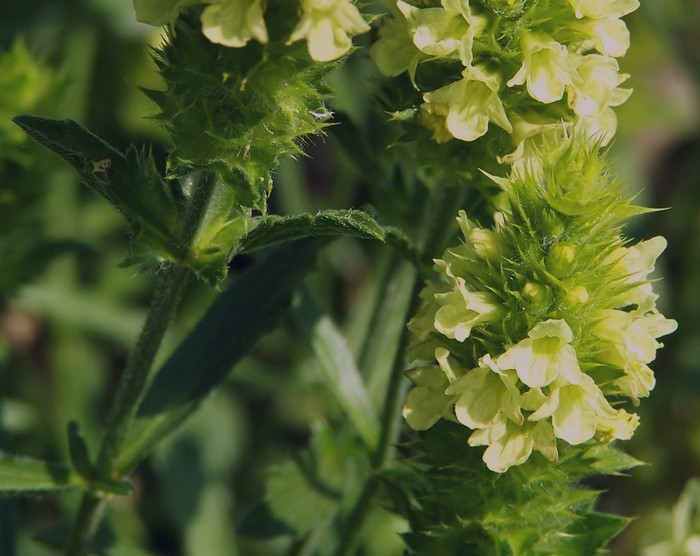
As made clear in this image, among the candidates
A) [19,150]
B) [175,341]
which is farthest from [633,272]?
[175,341]

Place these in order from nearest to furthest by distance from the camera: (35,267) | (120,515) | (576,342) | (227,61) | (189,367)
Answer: (227,61) → (576,342) → (189,367) → (35,267) → (120,515)

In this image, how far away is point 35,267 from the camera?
3.59 m

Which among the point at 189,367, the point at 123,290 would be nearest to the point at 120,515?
the point at 123,290

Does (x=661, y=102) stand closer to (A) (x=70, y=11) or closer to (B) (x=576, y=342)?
(A) (x=70, y=11)

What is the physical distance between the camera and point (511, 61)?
2.33 meters

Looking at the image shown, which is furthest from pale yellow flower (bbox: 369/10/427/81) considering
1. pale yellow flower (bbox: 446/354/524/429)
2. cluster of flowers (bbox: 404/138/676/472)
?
pale yellow flower (bbox: 446/354/524/429)

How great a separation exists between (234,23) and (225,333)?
1.14m

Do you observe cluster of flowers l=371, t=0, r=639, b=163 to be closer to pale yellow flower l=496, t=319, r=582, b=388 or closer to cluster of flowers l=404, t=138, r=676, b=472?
cluster of flowers l=404, t=138, r=676, b=472

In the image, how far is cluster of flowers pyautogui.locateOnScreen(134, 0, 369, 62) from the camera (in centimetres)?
194

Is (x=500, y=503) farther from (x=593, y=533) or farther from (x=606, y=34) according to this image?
(x=606, y=34)

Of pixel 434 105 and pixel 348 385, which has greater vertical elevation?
pixel 434 105

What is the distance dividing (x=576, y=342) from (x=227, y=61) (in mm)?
935

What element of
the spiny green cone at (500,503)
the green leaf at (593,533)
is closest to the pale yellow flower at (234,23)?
the spiny green cone at (500,503)

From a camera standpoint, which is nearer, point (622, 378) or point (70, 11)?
point (622, 378)
